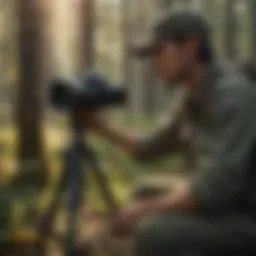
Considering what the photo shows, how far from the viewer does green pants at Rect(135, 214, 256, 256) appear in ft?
5.89

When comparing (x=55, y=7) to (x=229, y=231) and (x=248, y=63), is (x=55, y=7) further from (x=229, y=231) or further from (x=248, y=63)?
(x=229, y=231)

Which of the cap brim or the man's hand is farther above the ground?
the cap brim

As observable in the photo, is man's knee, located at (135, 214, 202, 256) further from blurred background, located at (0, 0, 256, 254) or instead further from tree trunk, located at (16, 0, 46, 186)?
tree trunk, located at (16, 0, 46, 186)

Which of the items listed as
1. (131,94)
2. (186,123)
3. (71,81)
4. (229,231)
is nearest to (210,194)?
(229,231)

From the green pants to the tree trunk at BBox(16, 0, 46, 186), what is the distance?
55.9 inches

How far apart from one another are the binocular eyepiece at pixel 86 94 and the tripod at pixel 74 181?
0.05 m

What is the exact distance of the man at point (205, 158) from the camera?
1.73 metres

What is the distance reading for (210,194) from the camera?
1733 mm

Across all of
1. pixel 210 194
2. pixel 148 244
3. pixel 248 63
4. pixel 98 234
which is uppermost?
pixel 248 63

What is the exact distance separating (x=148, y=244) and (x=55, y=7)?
1.46 meters

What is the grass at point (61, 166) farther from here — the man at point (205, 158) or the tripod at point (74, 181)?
the man at point (205, 158)

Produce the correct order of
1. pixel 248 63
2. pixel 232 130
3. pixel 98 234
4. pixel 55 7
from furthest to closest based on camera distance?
pixel 55 7
pixel 98 234
pixel 248 63
pixel 232 130

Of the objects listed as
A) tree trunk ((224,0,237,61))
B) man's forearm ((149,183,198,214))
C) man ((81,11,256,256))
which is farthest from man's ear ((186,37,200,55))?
tree trunk ((224,0,237,61))

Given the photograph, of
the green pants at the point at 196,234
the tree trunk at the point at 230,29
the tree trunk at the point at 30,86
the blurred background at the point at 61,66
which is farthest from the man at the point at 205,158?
the tree trunk at the point at 30,86
